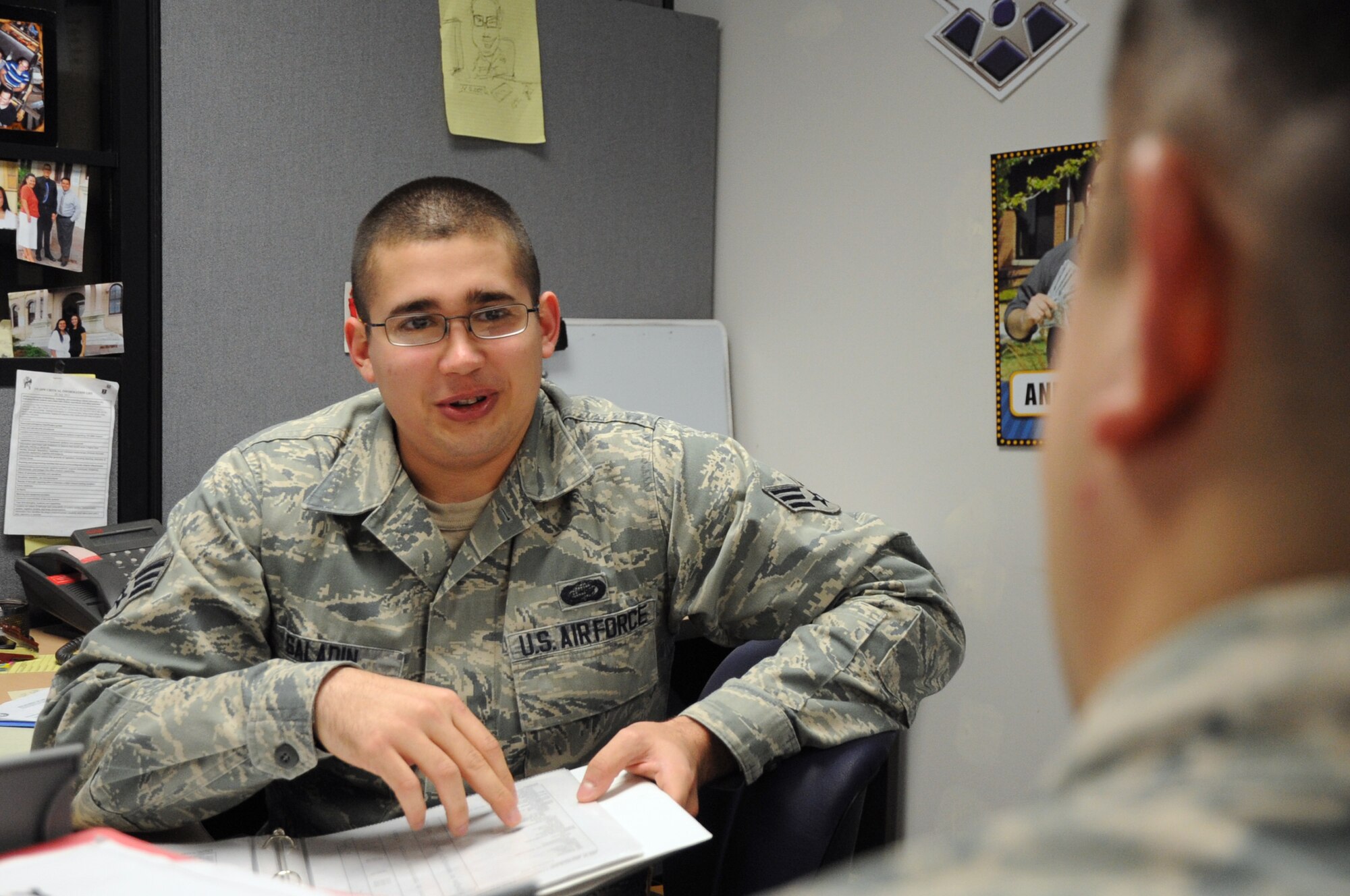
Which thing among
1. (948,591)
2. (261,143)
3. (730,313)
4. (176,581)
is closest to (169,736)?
(176,581)

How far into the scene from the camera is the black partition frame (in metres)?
1.62

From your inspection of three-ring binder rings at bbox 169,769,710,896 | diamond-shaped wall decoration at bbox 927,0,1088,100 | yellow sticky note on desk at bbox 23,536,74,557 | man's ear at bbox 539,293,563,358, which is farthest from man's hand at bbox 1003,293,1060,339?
yellow sticky note on desk at bbox 23,536,74,557

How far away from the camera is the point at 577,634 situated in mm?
1161

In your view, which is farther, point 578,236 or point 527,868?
point 578,236

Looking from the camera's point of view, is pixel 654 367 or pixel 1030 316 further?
pixel 654 367

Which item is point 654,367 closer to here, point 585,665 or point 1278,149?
point 585,665

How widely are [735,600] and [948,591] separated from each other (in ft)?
2.19

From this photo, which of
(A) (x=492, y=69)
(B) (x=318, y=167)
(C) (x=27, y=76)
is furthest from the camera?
(A) (x=492, y=69)

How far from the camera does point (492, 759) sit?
87cm

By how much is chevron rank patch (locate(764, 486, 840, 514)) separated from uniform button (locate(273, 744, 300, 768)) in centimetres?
56

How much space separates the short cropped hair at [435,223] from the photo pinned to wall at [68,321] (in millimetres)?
623

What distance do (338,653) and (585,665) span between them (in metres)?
0.25

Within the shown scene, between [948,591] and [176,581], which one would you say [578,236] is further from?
[176,581]

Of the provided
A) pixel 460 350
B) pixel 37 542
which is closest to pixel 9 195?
pixel 37 542
